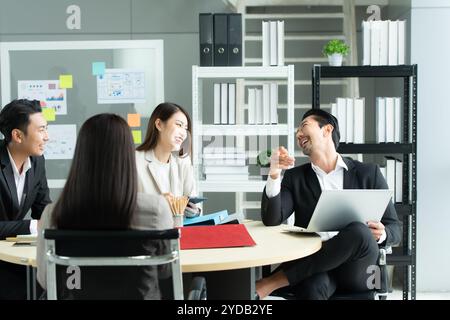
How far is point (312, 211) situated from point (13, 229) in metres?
1.35

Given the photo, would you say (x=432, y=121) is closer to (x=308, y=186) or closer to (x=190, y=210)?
(x=308, y=186)

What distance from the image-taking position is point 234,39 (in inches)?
171

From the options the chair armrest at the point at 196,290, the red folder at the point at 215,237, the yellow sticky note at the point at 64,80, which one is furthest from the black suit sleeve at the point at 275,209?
the yellow sticky note at the point at 64,80

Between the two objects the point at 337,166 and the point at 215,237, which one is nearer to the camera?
the point at 215,237

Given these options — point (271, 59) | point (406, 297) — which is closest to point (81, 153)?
point (271, 59)

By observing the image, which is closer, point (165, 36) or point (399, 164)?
point (399, 164)

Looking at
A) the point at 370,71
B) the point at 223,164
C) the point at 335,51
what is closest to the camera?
the point at 370,71

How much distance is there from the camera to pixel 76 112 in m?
5.20

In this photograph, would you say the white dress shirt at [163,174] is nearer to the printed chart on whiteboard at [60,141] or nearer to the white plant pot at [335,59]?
the white plant pot at [335,59]

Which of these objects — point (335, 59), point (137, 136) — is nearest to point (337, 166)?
point (335, 59)

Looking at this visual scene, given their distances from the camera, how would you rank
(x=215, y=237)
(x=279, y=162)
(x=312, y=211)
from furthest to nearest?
(x=312, y=211)
(x=279, y=162)
(x=215, y=237)

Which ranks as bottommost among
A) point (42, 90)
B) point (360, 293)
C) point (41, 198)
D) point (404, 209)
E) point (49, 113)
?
point (360, 293)

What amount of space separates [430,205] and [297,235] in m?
2.21

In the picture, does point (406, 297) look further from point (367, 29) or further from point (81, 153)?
point (81, 153)
